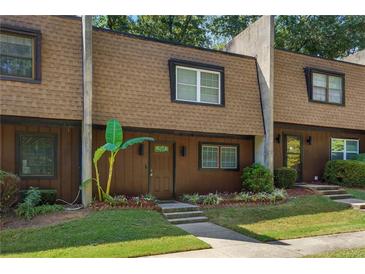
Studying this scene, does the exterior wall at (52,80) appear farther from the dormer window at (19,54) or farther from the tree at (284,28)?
the tree at (284,28)

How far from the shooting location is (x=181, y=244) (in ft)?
22.6

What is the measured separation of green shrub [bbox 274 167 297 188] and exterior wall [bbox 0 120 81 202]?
7710 mm

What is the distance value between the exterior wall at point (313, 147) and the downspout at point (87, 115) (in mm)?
8249

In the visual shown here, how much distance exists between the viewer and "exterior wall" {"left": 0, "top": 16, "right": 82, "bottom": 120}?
9.18 m

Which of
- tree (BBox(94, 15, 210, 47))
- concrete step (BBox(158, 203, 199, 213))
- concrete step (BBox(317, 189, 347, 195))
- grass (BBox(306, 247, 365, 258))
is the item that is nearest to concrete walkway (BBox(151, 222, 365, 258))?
grass (BBox(306, 247, 365, 258))

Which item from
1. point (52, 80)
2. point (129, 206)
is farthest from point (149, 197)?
point (52, 80)

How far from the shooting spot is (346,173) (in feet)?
47.5

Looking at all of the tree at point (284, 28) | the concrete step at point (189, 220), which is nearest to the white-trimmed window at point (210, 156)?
the concrete step at point (189, 220)

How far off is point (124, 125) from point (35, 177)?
3.05 m

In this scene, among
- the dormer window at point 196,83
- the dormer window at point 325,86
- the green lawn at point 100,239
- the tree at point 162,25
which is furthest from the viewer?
the tree at point 162,25

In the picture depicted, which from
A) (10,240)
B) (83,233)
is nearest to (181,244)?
(83,233)

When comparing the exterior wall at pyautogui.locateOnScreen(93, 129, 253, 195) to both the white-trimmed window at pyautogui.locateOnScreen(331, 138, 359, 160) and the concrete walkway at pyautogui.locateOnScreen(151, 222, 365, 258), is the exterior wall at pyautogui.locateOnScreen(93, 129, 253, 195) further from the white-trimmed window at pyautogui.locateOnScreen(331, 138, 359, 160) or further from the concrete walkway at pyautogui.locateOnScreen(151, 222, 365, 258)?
the white-trimmed window at pyautogui.locateOnScreen(331, 138, 359, 160)

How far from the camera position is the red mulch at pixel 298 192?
1276cm

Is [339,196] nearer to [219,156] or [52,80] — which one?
[219,156]
